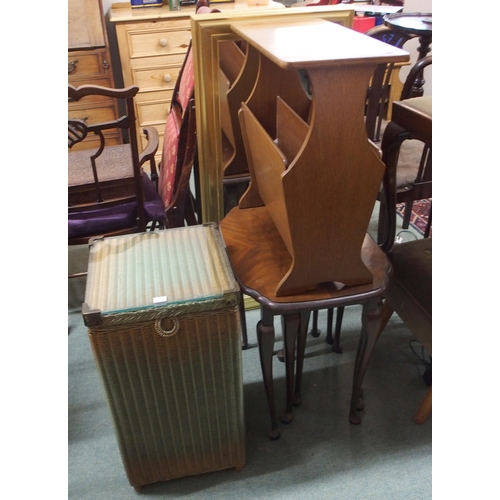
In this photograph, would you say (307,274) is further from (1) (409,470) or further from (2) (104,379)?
(1) (409,470)

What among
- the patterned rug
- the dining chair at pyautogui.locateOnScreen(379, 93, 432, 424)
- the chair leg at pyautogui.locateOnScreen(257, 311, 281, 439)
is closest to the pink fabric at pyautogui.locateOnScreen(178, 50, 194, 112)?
the dining chair at pyautogui.locateOnScreen(379, 93, 432, 424)

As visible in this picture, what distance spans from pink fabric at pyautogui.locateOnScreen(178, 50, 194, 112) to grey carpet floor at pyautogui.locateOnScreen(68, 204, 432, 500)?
0.95 meters

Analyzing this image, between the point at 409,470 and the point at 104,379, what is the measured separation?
92 cm


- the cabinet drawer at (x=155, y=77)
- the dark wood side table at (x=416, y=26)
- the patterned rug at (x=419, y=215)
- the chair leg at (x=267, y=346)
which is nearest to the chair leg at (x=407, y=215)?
the patterned rug at (x=419, y=215)

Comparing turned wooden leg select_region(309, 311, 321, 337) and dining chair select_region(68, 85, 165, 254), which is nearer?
dining chair select_region(68, 85, 165, 254)

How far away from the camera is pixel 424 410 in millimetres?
1448

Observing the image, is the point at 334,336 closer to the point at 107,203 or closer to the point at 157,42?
the point at 107,203

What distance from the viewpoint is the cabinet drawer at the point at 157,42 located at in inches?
107

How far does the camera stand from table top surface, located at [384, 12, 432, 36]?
1.83 meters

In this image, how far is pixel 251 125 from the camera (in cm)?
116

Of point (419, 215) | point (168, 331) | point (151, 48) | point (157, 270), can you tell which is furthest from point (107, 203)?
point (419, 215)

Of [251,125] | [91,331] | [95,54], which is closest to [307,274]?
[251,125]

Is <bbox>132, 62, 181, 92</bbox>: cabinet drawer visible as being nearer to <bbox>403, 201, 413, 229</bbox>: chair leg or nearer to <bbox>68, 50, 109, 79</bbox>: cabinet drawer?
<bbox>68, 50, 109, 79</bbox>: cabinet drawer

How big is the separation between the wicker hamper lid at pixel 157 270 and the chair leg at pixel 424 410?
81 centimetres
